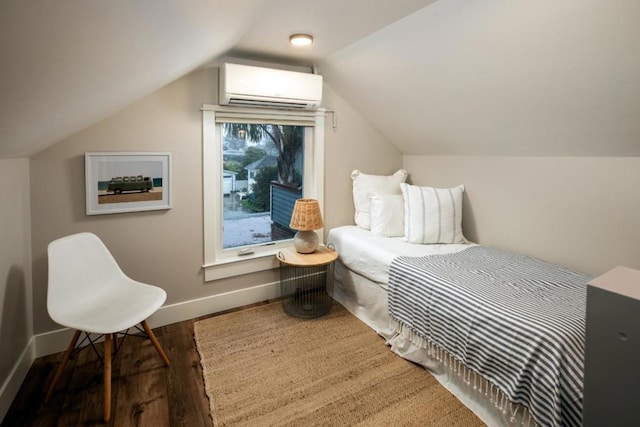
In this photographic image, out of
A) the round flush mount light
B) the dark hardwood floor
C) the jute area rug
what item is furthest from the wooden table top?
the round flush mount light

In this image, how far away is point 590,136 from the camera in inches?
81.2

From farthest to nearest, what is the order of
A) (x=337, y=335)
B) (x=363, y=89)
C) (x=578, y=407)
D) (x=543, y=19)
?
(x=363, y=89) < (x=337, y=335) < (x=543, y=19) < (x=578, y=407)

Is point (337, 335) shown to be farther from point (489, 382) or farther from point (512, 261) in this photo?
point (512, 261)

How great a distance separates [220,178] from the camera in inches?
114

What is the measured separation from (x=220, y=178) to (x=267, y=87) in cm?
84

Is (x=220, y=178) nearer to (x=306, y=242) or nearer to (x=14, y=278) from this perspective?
(x=306, y=242)

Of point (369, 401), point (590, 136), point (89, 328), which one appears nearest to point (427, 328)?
point (369, 401)

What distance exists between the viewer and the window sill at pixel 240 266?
9.29ft

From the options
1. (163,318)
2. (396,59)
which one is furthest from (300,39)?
(163,318)

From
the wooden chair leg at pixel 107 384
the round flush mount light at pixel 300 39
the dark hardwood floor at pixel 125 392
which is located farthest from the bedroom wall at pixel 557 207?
the wooden chair leg at pixel 107 384

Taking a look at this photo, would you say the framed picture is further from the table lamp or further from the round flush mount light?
the round flush mount light

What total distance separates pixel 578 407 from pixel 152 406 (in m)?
1.99

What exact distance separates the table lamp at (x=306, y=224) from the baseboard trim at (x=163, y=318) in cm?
55

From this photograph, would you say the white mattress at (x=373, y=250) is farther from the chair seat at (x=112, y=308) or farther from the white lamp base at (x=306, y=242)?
the chair seat at (x=112, y=308)
